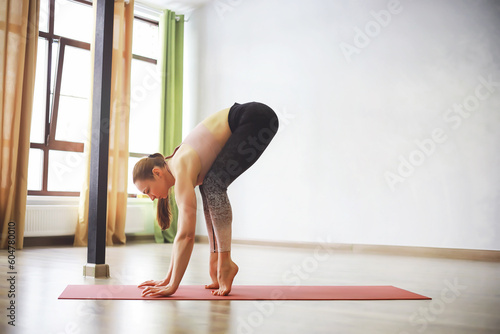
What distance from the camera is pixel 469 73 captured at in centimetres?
455

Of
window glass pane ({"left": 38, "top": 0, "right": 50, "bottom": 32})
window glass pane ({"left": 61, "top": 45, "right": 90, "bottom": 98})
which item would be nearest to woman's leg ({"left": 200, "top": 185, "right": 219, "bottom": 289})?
window glass pane ({"left": 61, "top": 45, "right": 90, "bottom": 98})

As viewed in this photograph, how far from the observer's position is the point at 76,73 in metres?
6.01

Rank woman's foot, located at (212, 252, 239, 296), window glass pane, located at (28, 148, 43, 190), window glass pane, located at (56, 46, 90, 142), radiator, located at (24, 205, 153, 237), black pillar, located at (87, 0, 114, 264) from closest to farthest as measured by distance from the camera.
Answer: woman's foot, located at (212, 252, 239, 296)
black pillar, located at (87, 0, 114, 264)
radiator, located at (24, 205, 153, 237)
window glass pane, located at (28, 148, 43, 190)
window glass pane, located at (56, 46, 90, 142)

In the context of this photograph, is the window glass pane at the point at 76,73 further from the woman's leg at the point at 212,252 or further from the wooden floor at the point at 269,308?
the woman's leg at the point at 212,252

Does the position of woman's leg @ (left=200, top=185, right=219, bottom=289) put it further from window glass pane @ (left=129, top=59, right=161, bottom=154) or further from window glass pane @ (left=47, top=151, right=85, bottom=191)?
window glass pane @ (left=129, top=59, right=161, bottom=154)

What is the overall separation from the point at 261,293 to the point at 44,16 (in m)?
4.67

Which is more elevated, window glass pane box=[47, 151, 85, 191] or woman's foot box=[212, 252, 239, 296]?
window glass pane box=[47, 151, 85, 191]

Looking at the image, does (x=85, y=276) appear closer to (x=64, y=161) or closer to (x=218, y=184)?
(x=218, y=184)

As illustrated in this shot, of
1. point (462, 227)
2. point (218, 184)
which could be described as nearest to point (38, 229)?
point (218, 184)

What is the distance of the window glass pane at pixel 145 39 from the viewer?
6.68 meters

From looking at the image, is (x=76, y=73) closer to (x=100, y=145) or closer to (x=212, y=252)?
(x=100, y=145)

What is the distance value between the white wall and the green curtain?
503mm

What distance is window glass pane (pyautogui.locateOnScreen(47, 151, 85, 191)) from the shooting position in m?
5.73

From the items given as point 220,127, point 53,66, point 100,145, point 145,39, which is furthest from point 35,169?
point 220,127
